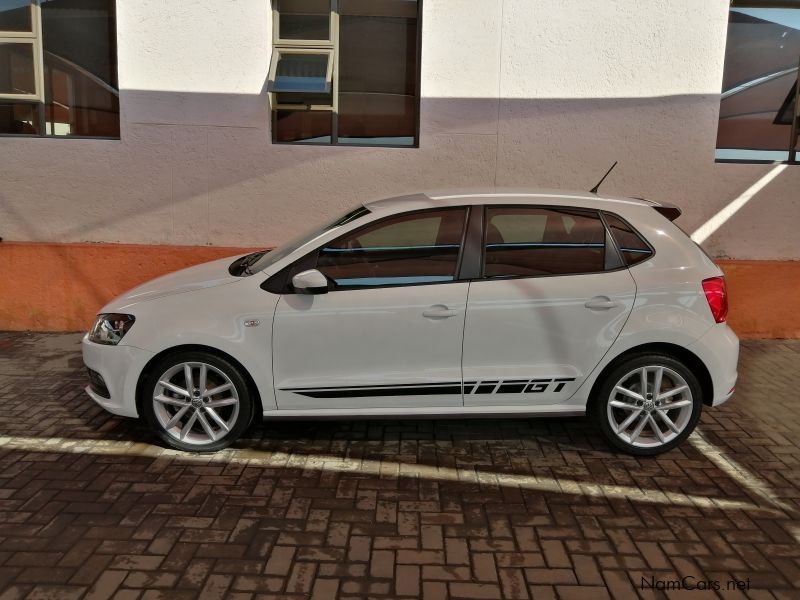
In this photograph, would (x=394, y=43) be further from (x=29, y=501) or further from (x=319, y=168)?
(x=29, y=501)

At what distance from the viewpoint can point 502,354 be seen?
174 inches

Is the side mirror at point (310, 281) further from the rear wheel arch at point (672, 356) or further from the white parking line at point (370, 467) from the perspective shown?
the rear wheel arch at point (672, 356)

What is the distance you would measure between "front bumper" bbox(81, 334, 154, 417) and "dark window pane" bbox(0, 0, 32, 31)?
4.81 meters

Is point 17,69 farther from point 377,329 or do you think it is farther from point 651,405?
point 651,405

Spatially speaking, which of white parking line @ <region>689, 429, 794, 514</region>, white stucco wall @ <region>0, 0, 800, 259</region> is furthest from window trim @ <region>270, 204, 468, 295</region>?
white stucco wall @ <region>0, 0, 800, 259</region>

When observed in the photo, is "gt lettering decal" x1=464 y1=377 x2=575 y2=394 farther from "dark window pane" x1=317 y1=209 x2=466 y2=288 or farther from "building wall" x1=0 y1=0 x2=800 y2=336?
"building wall" x1=0 y1=0 x2=800 y2=336

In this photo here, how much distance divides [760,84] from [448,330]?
5482 mm

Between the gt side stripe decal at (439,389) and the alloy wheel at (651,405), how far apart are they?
366 millimetres

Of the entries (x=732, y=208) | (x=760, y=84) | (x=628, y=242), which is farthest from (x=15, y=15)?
(x=760, y=84)

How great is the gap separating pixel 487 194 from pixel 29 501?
317 cm

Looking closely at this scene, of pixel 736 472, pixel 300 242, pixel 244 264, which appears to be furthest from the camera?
pixel 244 264

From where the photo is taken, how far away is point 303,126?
7719 millimetres

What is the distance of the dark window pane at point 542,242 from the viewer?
448cm

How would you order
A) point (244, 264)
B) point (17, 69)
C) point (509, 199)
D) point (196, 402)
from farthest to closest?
1. point (17, 69)
2. point (244, 264)
3. point (509, 199)
4. point (196, 402)
